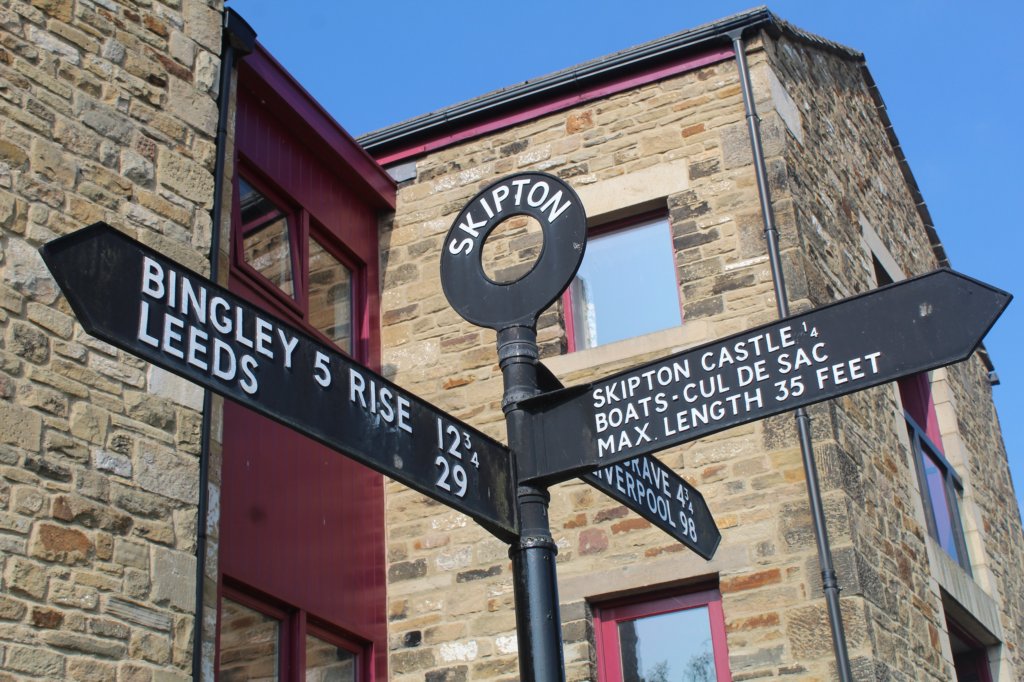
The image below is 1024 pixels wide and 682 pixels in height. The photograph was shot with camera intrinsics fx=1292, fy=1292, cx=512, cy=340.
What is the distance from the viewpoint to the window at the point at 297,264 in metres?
8.84

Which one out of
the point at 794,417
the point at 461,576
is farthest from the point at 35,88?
the point at 794,417

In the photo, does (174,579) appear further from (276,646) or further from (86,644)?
(276,646)

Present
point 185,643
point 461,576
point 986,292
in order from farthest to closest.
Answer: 1. point 461,576
2. point 185,643
3. point 986,292

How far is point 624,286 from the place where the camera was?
966 cm

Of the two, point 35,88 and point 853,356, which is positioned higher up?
point 35,88

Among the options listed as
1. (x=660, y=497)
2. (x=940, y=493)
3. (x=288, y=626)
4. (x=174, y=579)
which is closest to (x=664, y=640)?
(x=288, y=626)

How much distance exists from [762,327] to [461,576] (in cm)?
553

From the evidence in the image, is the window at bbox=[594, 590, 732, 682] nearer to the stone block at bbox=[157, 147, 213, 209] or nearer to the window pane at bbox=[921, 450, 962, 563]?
the window pane at bbox=[921, 450, 962, 563]

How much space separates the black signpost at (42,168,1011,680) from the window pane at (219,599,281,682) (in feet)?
12.6

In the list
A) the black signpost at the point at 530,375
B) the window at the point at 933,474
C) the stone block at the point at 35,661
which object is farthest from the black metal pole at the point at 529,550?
the window at the point at 933,474

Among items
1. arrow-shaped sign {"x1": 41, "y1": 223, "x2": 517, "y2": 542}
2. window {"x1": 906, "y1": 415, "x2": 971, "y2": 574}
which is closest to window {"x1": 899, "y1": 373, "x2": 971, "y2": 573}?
window {"x1": 906, "y1": 415, "x2": 971, "y2": 574}

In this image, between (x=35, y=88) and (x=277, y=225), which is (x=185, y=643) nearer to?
(x=35, y=88)

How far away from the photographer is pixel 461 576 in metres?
8.92

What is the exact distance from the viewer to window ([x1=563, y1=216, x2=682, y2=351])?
9.41 meters
